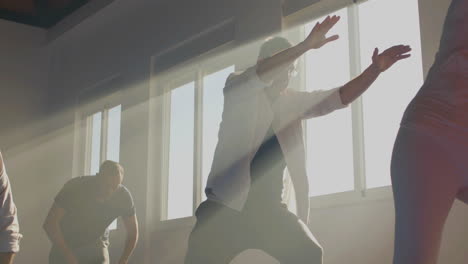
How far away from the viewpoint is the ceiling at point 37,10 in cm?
720

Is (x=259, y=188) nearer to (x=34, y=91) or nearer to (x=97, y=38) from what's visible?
(x=97, y=38)

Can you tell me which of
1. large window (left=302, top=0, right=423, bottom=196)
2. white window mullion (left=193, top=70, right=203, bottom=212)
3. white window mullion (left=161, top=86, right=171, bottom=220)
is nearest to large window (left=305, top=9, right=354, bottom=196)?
large window (left=302, top=0, right=423, bottom=196)

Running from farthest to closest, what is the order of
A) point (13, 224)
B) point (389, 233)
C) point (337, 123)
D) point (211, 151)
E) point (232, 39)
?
point (211, 151)
point (232, 39)
point (337, 123)
point (389, 233)
point (13, 224)

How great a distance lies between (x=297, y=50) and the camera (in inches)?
73.4

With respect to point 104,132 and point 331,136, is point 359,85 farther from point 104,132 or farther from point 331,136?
point 104,132

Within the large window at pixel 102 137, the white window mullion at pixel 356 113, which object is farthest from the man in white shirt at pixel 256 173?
the large window at pixel 102 137

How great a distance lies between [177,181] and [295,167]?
3432 millimetres

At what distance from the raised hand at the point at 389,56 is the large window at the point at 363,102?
1648mm

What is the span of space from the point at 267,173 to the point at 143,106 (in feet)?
13.0

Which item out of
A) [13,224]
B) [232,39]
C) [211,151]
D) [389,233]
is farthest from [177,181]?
[13,224]

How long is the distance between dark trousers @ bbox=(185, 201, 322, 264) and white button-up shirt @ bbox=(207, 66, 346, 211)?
0.15ft

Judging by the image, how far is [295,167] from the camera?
7.39 ft

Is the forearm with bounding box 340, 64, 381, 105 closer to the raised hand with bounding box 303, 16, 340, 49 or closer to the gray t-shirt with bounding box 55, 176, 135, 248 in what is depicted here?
the raised hand with bounding box 303, 16, 340, 49

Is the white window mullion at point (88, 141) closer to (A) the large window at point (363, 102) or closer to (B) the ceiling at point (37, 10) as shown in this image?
(B) the ceiling at point (37, 10)
